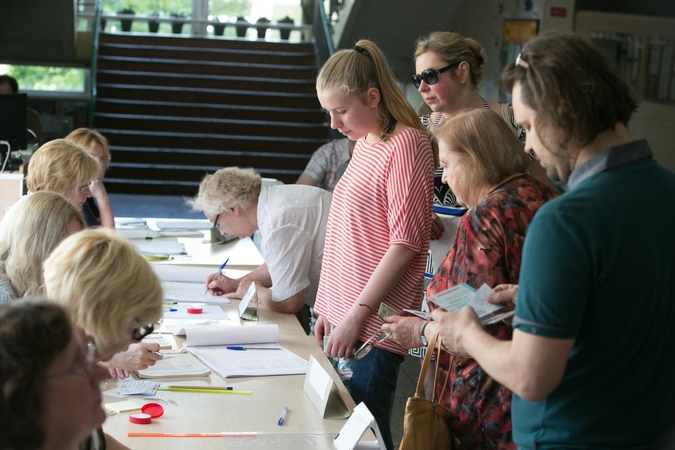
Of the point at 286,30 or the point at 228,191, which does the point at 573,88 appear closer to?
the point at 228,191

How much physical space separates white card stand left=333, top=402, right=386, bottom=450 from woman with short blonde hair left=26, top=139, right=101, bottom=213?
191 centimetres

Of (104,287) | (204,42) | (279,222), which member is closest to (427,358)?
(104,287)

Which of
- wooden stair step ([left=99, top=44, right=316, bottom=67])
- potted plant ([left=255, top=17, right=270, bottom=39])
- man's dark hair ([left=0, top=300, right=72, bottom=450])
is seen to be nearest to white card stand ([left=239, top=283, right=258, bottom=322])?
man's dark hair ([left=0, top=300, right=72, bottom=450])

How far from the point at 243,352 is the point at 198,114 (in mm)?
8445

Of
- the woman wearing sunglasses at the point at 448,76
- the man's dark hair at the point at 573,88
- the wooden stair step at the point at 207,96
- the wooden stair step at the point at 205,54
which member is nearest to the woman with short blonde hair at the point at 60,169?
the woman wearing sunglasses at the point at 448,76

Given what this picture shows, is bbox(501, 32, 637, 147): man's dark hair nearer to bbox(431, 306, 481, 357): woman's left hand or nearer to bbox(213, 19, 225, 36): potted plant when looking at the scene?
bbox(431, 306, 481, 357): woman's left hand

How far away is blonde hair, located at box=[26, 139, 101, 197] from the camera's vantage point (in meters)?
3.21

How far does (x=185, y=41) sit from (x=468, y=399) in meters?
10.9

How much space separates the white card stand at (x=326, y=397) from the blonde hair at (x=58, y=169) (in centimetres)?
164

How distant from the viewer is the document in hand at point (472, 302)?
152cm

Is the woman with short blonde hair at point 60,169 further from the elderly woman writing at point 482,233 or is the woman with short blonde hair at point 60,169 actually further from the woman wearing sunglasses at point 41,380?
the woman wearing sunglasses at point 41,380

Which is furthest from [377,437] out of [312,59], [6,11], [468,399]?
[6,11]

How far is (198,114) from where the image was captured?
34.8ft

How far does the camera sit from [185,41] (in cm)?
1183
